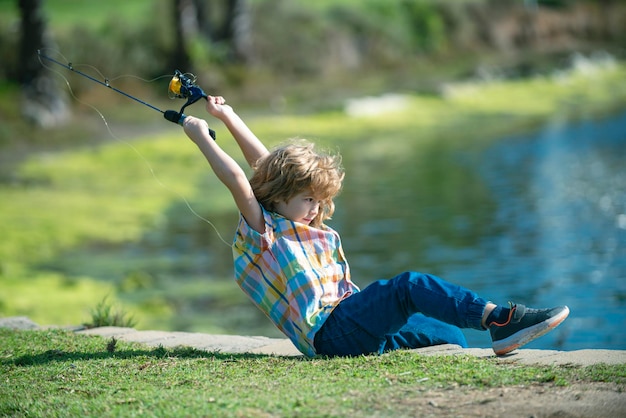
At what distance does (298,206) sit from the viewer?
4.85 meters

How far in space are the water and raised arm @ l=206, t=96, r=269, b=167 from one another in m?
2.54

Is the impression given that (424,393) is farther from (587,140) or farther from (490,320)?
(587,140)

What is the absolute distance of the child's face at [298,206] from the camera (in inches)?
191

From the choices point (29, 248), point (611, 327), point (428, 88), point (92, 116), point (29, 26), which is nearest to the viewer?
point (611, 327)

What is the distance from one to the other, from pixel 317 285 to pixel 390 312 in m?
0.36

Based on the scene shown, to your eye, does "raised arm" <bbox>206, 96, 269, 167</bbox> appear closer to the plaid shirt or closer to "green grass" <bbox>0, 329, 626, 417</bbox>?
the plaid shirt

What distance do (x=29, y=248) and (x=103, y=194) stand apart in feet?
8.27

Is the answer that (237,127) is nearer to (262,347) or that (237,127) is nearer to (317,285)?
(317,285)

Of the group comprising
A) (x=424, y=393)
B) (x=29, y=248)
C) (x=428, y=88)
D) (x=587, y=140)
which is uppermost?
(x=428, y=88)

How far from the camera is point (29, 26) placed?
15992 mm

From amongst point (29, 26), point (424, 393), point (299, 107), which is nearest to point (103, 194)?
point (29, 26)

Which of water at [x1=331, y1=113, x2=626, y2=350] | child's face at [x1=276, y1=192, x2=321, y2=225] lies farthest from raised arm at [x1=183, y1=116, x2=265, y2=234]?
water at [x1=331, y1=113, x2=626, y2=350]

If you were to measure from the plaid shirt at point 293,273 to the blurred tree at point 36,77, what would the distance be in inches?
468

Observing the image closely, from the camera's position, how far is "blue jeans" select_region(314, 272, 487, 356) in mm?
4410
